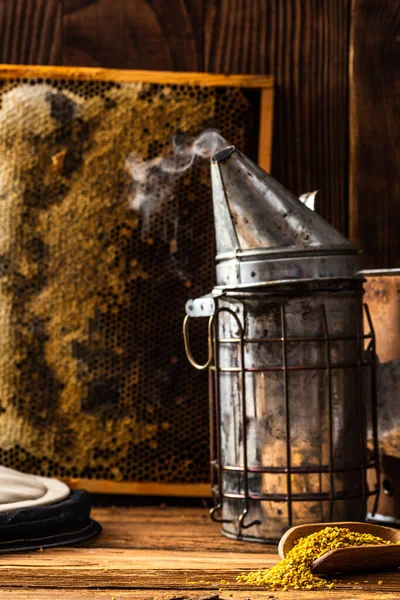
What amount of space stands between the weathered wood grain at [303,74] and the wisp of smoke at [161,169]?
0.17 m

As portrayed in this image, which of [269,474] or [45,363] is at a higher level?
[45,363]

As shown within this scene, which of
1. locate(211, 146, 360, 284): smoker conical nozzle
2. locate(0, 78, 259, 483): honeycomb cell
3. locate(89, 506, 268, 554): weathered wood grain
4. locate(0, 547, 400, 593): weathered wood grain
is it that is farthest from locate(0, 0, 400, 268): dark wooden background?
locate(0, 547, 400, 593): weathered wood grain

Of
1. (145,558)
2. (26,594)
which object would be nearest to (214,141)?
(145,558)

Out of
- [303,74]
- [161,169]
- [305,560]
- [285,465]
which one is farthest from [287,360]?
[303,74]

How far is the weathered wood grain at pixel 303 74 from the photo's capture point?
6.71 feet

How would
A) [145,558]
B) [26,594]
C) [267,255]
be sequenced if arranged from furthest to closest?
[267,255]
[145,558]
[26,594]

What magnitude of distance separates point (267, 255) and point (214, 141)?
1.60 feet

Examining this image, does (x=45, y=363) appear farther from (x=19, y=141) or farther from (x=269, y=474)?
(x=269, y=474)

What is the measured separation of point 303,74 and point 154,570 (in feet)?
4.01

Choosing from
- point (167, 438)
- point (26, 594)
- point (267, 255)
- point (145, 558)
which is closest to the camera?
point (26, 594)

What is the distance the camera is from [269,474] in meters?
1.61

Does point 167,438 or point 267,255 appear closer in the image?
point 267,255

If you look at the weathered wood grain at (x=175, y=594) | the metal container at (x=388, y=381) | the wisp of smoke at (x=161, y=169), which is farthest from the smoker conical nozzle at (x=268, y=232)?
the weathered wood grain at (x=175, y=594)

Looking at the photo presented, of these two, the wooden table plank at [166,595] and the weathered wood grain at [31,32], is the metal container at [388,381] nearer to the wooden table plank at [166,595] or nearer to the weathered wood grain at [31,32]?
the wooden table plank at [166,595]
